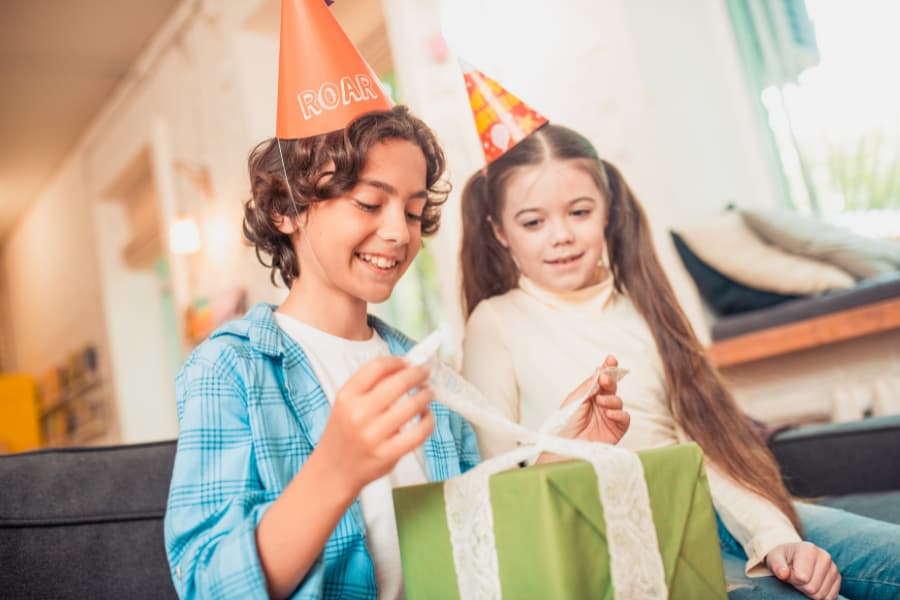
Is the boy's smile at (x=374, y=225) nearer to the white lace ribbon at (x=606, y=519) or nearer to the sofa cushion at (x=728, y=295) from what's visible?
the white lace ribbon at (x=606, y=519)

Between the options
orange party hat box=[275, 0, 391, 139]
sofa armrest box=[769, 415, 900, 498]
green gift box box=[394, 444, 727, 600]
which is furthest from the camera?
sofa armrest box=[769, 415, 900, 498]

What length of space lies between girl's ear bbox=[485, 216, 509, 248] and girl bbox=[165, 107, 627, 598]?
0.10 metres

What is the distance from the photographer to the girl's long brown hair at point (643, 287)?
854mm

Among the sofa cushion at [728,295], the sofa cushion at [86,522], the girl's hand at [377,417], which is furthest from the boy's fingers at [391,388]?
the sofa cushion at [728,295]

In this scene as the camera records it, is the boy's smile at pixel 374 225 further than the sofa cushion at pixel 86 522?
No

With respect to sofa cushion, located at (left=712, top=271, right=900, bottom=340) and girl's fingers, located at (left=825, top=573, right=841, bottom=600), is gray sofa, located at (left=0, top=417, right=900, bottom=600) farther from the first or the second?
sofa cushion, located at (left=712, top=271, right=900, bottom=340)

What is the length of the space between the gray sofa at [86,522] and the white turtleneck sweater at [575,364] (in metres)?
0.26

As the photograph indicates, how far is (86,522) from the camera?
86 centimetres

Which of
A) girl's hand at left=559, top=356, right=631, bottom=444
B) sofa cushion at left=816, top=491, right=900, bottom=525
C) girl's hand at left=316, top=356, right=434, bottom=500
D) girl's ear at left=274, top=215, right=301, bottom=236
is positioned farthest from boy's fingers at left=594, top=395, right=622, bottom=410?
sofa cushion at left=816, top=491, right=900, bottom=525

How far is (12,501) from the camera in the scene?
0.82 m

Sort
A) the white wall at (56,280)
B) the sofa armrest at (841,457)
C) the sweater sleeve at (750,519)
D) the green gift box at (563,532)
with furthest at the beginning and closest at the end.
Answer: the white wall at (56,280), the sofa armrest at (841,457), the sweater sleeve at (750,519), the green gift box at (563,532)

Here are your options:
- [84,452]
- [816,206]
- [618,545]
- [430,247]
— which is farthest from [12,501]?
[816,206]

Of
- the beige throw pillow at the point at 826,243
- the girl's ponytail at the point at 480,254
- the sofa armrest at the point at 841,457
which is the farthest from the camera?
the beige throw pillow at the point at 826,243

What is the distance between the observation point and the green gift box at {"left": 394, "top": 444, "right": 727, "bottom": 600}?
490mm
